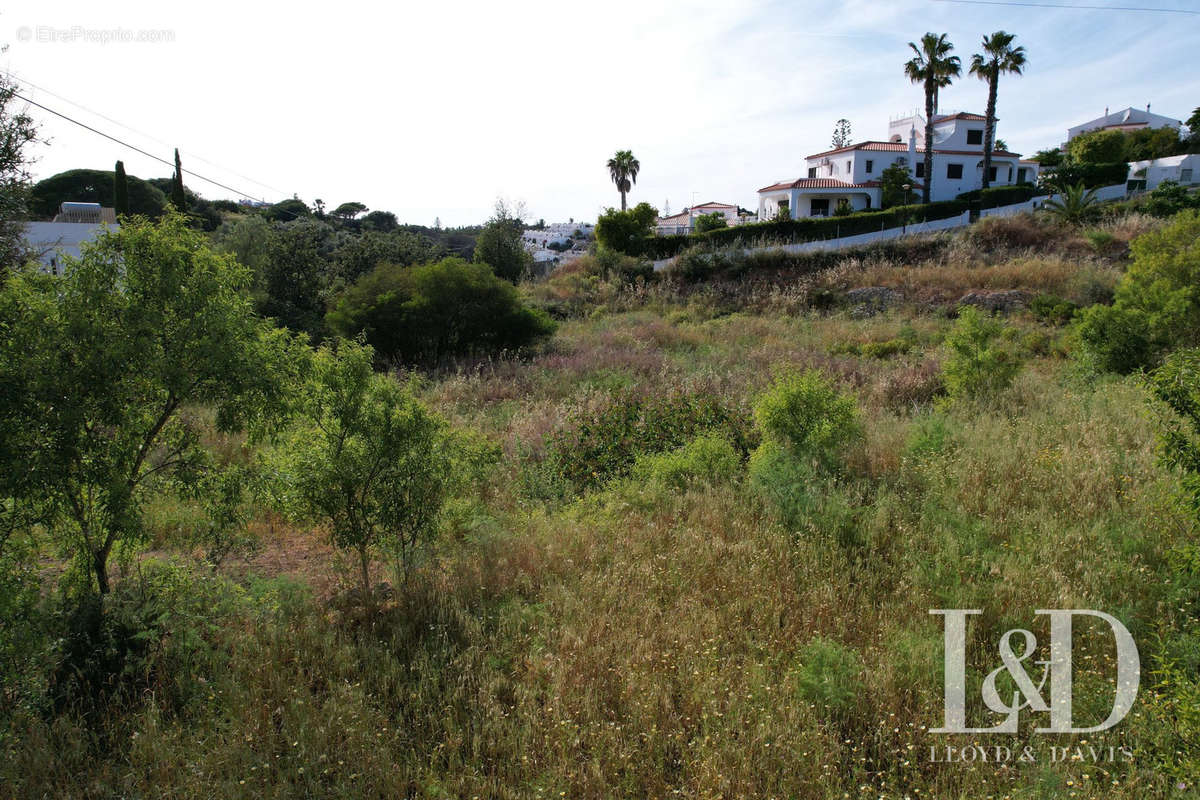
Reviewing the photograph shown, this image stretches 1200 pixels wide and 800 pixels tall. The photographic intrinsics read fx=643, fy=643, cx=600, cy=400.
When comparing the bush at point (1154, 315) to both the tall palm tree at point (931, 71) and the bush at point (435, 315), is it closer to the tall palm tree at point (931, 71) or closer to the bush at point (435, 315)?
the bush at point (435, 315)

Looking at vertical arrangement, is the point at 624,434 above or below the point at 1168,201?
below

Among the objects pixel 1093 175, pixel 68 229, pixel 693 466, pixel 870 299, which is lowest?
pixel 693 466

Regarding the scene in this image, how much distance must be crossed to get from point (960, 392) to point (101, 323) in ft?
34.2

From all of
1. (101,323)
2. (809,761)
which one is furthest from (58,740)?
(809,761)

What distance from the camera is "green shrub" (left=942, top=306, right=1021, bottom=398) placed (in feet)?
32.2

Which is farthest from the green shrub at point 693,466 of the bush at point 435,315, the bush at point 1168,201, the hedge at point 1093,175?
the hedge at point 1093,175

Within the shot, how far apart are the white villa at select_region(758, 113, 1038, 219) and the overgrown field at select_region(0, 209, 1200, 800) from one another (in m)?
38.1

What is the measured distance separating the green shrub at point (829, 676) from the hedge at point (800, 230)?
2960 centimetres

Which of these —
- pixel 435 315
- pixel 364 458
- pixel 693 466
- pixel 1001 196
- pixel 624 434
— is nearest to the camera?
pixel 364 458

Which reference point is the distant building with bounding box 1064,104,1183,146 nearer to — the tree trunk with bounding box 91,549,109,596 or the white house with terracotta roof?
the white house with terracotta roof

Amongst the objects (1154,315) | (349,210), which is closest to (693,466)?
(1154,315)

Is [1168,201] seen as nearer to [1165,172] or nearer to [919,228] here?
[919,228]

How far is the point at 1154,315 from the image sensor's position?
10.3 metres

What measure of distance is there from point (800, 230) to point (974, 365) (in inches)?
993
